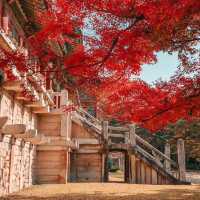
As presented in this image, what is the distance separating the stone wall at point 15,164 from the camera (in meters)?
11.5

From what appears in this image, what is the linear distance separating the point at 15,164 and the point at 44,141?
2.15m

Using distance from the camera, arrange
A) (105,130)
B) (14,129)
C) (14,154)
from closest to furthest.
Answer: (14,129), (14,154), (105,130)

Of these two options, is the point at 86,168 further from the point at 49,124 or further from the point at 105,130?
the point at 49,124

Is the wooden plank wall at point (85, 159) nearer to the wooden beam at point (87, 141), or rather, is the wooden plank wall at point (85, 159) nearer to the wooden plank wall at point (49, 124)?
the wooden beam at point (87, 141)

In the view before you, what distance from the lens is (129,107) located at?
12.4m

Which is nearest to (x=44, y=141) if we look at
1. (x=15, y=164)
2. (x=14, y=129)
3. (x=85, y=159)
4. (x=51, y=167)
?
(x=15, y=164)

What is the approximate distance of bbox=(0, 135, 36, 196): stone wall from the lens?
11.5 metres

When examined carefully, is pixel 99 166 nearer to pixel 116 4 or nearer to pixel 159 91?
pixel 159 91

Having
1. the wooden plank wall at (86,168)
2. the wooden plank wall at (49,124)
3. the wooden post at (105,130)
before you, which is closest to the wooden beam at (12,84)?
the wooden plank wall at (49,124)

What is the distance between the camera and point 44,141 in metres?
14.8

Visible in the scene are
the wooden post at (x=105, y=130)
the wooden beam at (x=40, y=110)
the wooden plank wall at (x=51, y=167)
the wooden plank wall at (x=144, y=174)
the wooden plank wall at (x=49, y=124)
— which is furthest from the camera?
the wooden post at (x=105, y=130)

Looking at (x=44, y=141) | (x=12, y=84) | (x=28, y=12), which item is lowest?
(x=44, y=141)

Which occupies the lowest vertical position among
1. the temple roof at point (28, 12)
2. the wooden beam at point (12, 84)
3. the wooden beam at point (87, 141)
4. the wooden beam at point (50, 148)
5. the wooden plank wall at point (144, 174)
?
the wooden plank wall at point (144, 174)

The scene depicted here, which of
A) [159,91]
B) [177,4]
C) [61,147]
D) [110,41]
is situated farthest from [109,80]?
[61,147]
